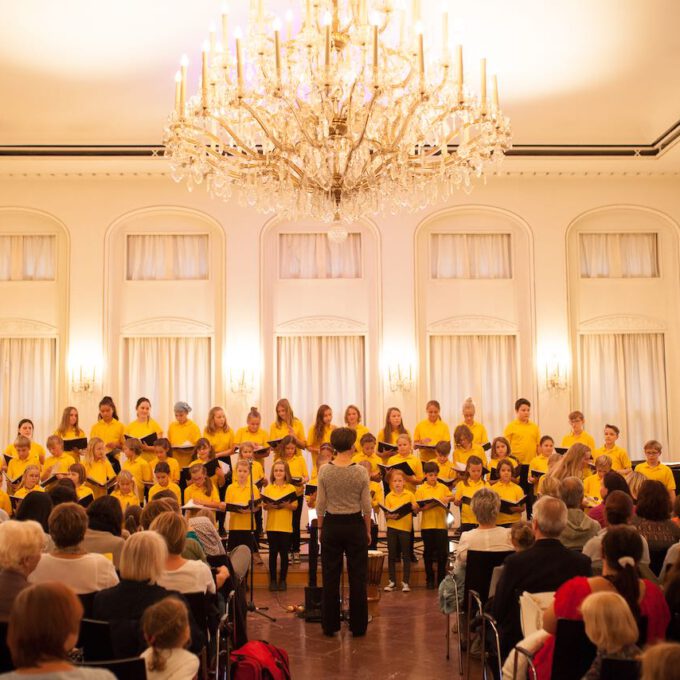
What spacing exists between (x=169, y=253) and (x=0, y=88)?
3996mm

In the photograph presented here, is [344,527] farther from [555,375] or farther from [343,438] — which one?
[555,375]

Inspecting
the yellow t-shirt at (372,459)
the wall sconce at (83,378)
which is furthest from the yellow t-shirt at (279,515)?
the wall sconce at (83,378)

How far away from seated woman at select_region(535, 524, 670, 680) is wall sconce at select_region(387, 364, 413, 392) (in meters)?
9.22

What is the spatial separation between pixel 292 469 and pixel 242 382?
3.04 m

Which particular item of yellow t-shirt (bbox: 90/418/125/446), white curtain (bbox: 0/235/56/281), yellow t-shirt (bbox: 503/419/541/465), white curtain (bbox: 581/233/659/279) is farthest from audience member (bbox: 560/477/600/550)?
white curtain (bbox: 0/235/56/281)

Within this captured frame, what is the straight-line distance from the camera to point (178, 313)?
45.4ft

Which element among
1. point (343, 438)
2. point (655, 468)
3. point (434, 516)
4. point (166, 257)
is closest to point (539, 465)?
point (655, 468)

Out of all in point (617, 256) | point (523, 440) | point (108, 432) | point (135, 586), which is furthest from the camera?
point (617, 256)

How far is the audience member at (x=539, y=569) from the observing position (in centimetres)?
493

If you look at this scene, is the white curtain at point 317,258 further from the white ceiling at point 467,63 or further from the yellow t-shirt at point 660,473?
the yellow t-shirt at point 660,473

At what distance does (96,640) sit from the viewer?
13.4ft

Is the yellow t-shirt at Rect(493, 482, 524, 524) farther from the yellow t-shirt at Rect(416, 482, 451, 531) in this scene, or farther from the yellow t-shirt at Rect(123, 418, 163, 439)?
the yellow t-shirt at Rect(123, 418, 163, 439)

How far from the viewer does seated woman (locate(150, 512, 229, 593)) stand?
16.1ft

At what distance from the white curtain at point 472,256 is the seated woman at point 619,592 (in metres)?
10.2
